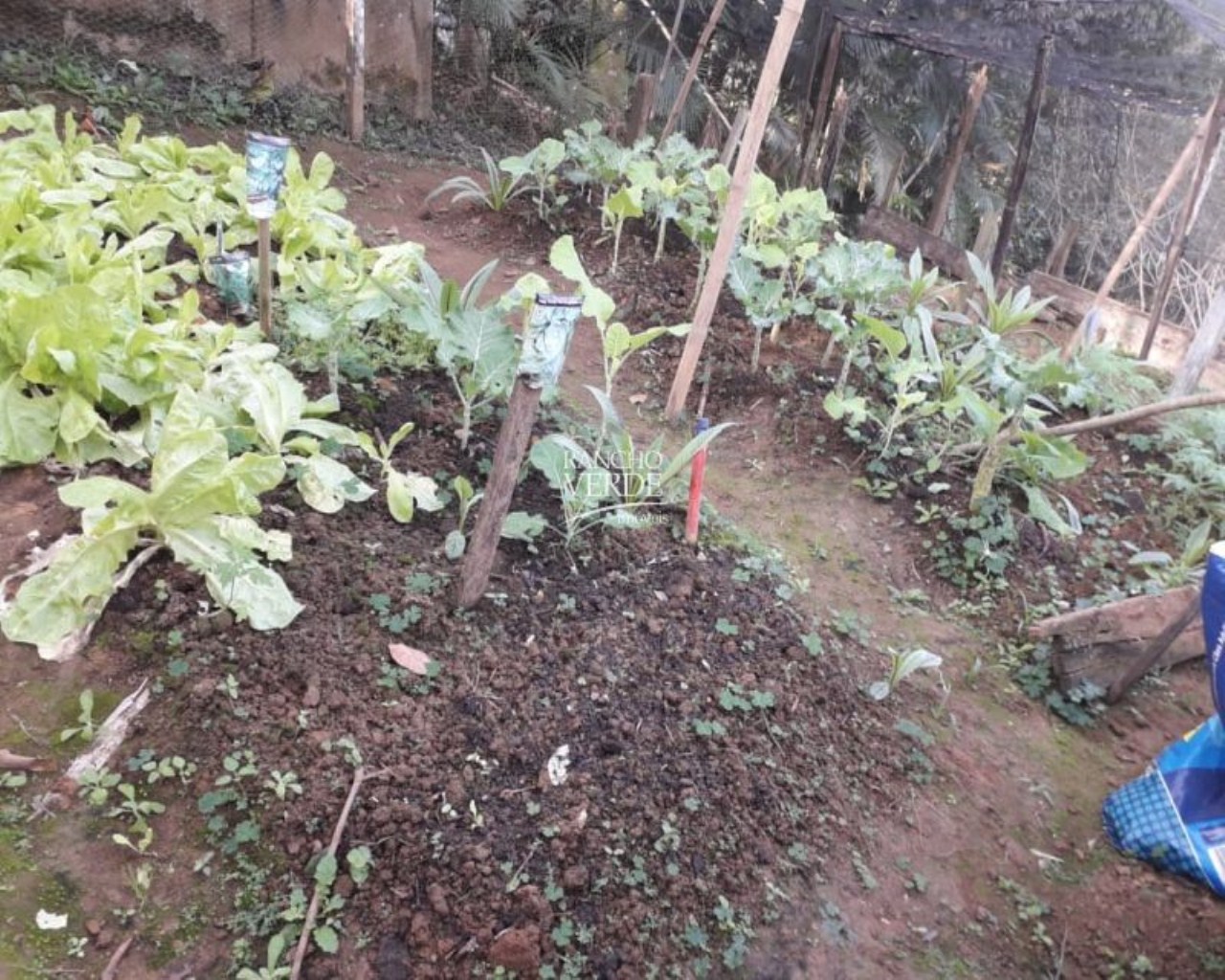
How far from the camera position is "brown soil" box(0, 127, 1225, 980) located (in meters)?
1.60

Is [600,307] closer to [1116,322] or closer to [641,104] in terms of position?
[641,104]

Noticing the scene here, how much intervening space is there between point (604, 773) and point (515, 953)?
1.41 feet

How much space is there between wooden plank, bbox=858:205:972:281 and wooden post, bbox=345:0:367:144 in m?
3.60

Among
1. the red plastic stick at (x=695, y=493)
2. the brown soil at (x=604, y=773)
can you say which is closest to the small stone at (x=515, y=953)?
the brown soil at (x=604, y=773)

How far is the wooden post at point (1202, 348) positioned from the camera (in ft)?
14.3

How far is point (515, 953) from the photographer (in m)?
1.55

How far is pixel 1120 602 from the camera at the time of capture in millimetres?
2764

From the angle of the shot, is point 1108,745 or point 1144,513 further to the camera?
point 1144,513

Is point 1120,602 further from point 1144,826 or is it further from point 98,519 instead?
point 98,519

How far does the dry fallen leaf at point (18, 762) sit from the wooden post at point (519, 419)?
0.89 m

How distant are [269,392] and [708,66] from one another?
868 centimetres

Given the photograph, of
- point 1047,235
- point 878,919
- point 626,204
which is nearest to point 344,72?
point 626,204

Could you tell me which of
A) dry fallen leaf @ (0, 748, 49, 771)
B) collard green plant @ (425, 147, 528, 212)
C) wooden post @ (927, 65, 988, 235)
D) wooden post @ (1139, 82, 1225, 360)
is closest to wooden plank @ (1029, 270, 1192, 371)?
wooden post @ (927, 65, 988, 235)

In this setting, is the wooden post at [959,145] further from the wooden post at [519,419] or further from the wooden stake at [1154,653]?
the wooden post at [519,419]
